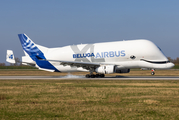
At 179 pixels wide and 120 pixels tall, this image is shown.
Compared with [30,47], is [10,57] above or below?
below

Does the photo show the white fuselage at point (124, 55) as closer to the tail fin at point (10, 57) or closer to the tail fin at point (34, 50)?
the tail fin at point (34, 50)

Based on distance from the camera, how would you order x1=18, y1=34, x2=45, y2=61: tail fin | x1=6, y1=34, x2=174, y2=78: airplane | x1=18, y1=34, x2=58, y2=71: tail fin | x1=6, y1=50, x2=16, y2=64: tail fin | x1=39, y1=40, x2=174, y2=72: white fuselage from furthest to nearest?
x1=18, y1=34, x2=45, y2=61: tail fin → x1=18, y1=34, x2=58, y2=71: tail fin → x1=6, y1=50, x2=16, y2=64: tail fin → x1=6, y1=34, x2=174, y2=78: airplane → x1=39, y1=40, x2=174, y2=72: white fuselage

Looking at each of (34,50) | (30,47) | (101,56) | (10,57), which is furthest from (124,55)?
(10,57)

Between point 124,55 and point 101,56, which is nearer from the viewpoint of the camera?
point 124,55

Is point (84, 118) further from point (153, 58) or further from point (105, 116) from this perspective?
point (153, 58)

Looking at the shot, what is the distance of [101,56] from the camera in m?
39.1

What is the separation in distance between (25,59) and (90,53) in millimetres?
14146

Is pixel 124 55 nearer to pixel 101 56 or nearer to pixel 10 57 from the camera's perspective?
pixel 101 56

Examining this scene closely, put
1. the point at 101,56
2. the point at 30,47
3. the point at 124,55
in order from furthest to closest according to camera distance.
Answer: the point at 30,47 < the point at 101,56 < the point at 124,55

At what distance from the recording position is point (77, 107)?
12.2m

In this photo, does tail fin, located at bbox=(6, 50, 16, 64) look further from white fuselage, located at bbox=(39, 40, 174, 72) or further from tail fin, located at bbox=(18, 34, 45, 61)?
white fuselage, located at bbox=(39, 40, 174, 72)

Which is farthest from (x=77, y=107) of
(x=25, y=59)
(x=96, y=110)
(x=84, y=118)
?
(x=25, y=59)

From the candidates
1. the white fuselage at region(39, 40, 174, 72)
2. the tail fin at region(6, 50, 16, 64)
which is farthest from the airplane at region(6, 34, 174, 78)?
the tail fin at region(6, 50, 16, 64)

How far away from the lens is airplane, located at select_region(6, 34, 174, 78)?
36.2 m
